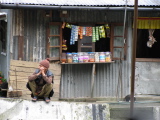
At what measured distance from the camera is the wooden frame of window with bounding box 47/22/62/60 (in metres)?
12.7

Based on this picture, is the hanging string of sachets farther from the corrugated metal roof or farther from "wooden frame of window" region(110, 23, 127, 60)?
the corrugated metal roof

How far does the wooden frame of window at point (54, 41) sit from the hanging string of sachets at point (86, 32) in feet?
1.22

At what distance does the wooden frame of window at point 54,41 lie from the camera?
41.6ft

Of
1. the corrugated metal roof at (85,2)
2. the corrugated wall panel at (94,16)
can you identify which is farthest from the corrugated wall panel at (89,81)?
the corrugated metal roof at (85,2)

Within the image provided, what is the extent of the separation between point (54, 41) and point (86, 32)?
1.12 m

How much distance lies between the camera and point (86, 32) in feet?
42.0

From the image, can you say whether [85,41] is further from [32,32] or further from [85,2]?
[32,32]

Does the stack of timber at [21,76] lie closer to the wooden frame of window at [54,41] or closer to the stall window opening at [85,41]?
the wooden frame of window at [54,41]

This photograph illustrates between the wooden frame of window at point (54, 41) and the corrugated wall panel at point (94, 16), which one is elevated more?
the corrugated wall panel at point (94, 16)

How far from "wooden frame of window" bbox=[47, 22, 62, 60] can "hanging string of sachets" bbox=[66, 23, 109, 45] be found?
0.37 m

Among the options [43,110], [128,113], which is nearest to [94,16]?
[128,113]

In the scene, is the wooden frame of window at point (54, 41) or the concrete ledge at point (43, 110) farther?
the wooden frame of window at point (54, 41)

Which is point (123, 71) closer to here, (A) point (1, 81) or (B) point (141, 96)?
(B) point (141, 96)

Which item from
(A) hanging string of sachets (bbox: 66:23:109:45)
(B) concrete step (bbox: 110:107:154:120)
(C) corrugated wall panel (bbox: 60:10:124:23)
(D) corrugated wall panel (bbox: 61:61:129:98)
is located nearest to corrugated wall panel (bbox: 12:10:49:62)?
(C) corrugated wall panel (bbox: 60:10:124:23)
